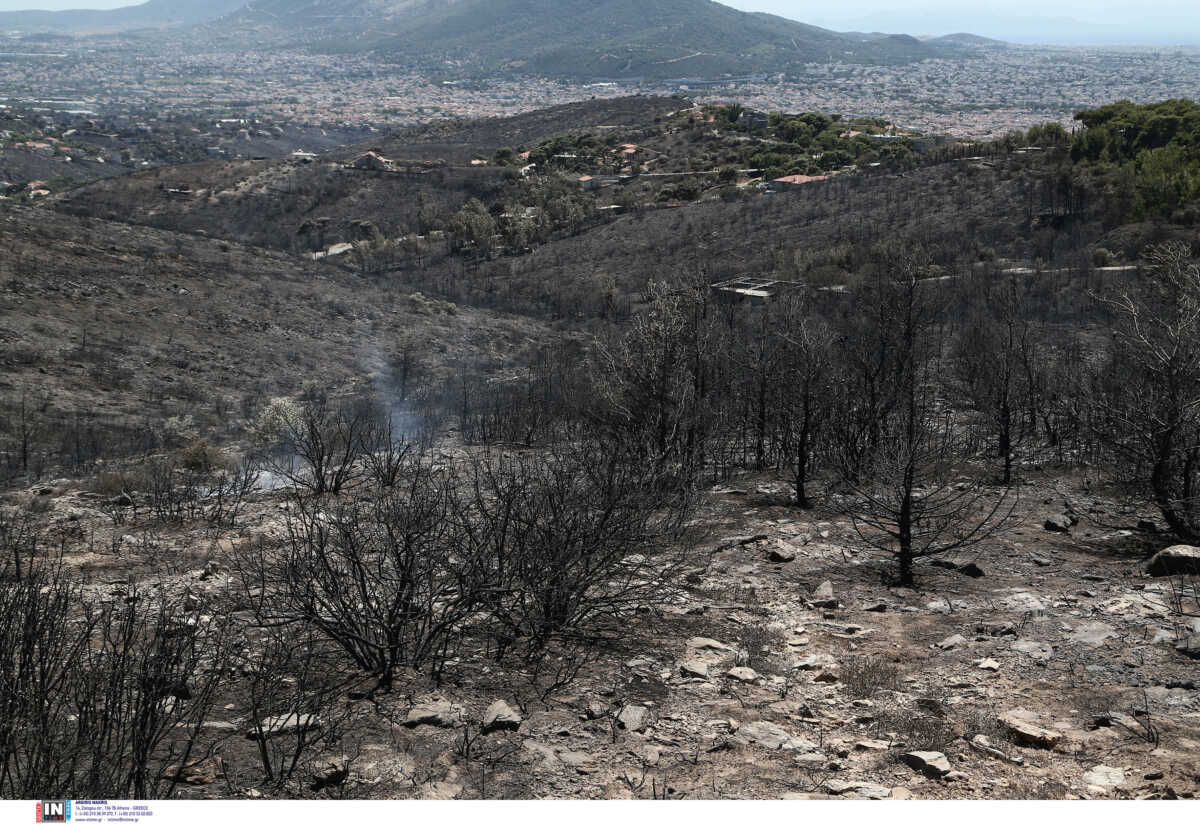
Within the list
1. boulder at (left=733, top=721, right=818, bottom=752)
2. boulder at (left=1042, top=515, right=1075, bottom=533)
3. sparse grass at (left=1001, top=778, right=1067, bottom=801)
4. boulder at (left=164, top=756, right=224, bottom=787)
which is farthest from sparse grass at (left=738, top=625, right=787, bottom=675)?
boulder at (left=1042, top=515, right=1075, bottom=533)

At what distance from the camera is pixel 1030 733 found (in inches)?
195

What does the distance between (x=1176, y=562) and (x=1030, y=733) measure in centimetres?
411

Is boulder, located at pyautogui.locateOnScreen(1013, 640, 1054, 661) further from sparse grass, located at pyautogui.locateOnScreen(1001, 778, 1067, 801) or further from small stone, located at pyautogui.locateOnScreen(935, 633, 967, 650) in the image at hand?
sparse grass, located at pyautogui.locateOnScreen(1001, 778, 1067, 801)

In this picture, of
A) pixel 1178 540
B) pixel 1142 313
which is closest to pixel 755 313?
pixel 1142 313

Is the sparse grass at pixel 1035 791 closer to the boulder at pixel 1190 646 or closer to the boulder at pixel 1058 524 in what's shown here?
the boulder at pixel 1190 646

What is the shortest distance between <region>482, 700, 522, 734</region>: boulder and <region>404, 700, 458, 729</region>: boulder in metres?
0.22

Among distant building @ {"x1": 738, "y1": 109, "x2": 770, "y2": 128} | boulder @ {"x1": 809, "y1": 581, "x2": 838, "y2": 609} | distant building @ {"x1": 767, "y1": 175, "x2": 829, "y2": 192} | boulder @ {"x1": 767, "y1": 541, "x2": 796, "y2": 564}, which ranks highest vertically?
distant building @ {"x1": 738, "y1": 109, "x2": 770, "y2": 128}

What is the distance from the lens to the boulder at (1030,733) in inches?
193

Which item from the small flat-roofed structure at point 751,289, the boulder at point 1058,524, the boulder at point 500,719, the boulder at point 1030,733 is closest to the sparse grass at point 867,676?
the boulder at point 1030,733

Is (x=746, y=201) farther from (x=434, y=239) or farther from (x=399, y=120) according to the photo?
(x=399, y=120)

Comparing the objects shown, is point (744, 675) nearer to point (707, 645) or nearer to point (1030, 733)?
point (707, 645)

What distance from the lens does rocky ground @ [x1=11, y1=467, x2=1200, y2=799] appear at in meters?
4.60

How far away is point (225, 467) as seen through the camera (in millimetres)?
14703

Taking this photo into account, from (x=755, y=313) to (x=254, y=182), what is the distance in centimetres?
4176
